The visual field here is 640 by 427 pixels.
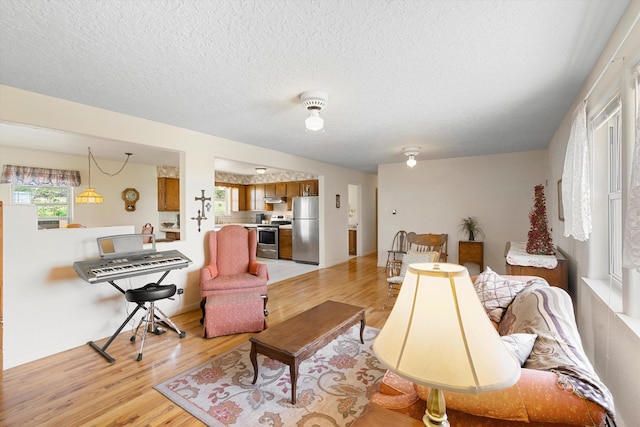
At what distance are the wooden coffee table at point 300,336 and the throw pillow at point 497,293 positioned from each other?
1087 mm

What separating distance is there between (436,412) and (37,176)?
6939 mm

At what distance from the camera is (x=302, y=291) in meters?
4.69

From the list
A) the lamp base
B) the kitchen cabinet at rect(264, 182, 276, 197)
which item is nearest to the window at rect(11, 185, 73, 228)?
the kitchen cabinet at rect(264, 182, 276, 197)

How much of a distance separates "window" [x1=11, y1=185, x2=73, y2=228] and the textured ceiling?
3.98 m

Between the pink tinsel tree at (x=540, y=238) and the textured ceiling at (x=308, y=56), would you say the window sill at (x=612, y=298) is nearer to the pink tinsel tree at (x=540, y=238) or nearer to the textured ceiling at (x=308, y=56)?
the pink tinsel tree at (x=540, y=238)

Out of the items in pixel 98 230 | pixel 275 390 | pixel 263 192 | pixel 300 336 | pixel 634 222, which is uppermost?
A: pixel 263 192

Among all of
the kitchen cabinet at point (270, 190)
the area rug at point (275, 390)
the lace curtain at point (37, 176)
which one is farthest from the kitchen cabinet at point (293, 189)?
the area rug at point (275, 390)

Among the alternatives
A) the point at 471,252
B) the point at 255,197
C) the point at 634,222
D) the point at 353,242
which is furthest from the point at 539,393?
the point at 255,197

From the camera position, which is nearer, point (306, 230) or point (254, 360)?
point (254, 360)

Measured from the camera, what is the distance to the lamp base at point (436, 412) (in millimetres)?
807

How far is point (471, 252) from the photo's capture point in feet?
17.3

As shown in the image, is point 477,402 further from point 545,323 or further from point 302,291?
point 302,291

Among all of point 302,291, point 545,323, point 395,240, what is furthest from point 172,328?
point 395,240

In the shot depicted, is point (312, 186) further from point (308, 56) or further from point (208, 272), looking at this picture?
point (308, 56)
